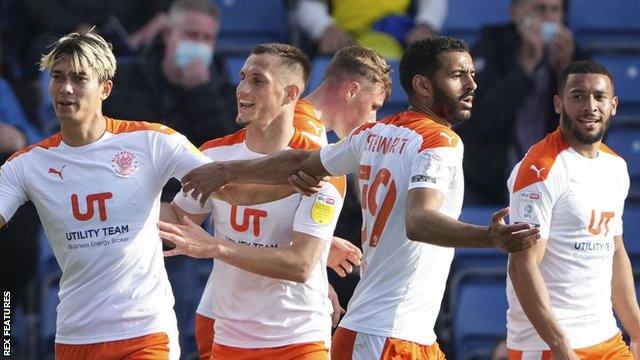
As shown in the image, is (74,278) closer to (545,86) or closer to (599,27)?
(545,86)

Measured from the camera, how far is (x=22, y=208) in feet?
31.4

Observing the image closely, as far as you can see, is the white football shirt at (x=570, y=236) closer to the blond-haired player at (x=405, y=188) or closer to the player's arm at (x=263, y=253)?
the blond-haired player at (x=405, y=188)

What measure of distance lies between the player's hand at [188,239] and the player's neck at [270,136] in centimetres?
76

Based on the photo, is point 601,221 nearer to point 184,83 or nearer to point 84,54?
point 84,54

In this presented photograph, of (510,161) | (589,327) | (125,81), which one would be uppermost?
(125,81)

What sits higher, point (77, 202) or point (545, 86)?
point (545, 86)

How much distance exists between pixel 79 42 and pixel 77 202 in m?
0.76

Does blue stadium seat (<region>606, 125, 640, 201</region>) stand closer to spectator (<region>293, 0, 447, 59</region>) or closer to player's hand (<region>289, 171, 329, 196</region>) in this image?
spectator (<region>293, 0, 447, 59</region>)

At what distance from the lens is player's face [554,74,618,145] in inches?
261

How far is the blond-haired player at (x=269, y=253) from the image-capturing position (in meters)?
Answer: 6.17

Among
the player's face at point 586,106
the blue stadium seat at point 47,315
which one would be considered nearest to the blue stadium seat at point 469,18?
the blue stadium seat at point 47,315

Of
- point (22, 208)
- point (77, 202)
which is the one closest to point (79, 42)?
point (77, 202)

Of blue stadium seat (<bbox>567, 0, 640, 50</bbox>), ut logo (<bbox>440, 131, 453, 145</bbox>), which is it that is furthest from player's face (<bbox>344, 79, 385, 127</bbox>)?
blue stadium seat (<bbox>567, 0, 640, 50</bbox>)

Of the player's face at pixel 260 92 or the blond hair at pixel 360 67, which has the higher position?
the blond hair at pixel 360 67
